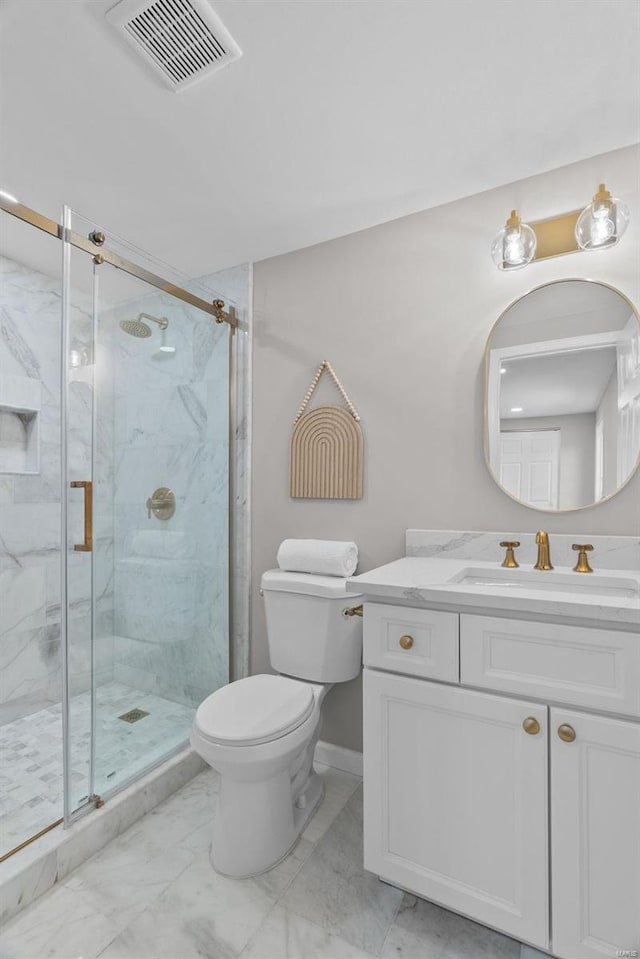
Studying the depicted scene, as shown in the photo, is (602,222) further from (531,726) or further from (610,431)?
(531,726)

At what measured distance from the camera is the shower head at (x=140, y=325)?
68.4 inches

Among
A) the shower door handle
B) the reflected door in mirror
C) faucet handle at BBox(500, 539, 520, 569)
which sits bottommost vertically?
faucet handle at BBox(500, 539, 520, 569)

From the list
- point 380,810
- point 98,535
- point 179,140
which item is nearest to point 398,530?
point 380,810

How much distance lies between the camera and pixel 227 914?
1.28 m

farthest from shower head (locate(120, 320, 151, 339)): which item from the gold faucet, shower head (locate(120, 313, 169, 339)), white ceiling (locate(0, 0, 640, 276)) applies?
the gold faucet

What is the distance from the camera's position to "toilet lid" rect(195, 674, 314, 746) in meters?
1.38

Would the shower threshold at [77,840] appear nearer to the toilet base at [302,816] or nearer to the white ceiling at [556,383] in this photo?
the toilet base at [302,816]

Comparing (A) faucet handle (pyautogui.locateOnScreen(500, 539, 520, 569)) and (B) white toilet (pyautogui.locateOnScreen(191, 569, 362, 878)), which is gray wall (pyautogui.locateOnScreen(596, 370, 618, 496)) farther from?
(B) white toilet (pyautogui.locateOnScreen(191, 569, 362, 878))

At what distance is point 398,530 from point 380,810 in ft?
3.03

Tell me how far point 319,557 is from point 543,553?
0.79 metres

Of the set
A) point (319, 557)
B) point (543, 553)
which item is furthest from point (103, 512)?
point (543, 553)

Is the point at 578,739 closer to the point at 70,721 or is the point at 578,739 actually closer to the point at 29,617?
the point at 70,721

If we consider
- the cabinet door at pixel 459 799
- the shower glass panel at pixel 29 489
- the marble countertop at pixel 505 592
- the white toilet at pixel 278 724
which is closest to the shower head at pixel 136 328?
the shower glass panel at pixel 29 489

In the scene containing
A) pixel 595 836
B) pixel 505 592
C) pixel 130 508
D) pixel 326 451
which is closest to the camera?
pixel 595 836
